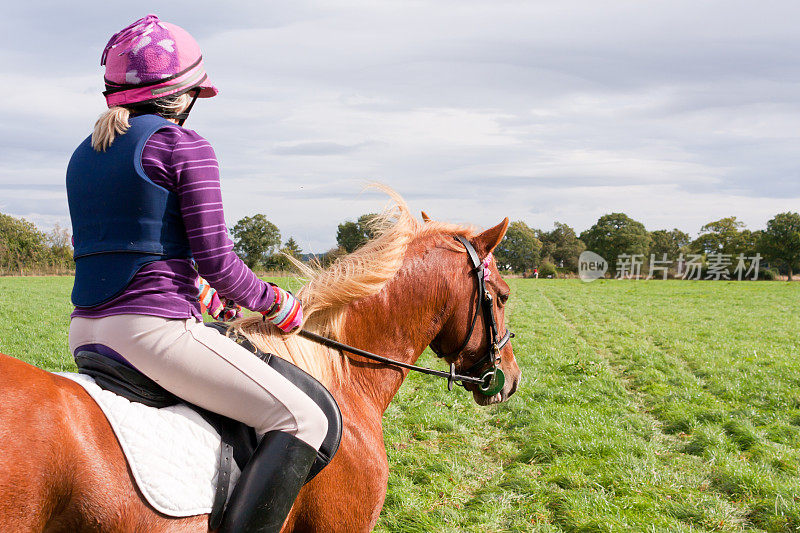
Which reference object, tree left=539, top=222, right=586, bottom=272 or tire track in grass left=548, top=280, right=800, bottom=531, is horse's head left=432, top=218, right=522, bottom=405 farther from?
tree left=539, top=222, right=586, bottom=272

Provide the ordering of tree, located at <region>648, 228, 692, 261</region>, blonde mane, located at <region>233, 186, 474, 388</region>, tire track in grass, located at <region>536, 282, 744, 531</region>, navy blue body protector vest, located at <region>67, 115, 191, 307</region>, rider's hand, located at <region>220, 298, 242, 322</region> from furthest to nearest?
tree, located at <region>648, 228, 692, 261</region> < tire track in grass, located at <region>536, 282, 744, 531</region> < rider's hand, located at <region>220, 298, 242, 322</region> < blonde mane, located at <region>233, 186, 474, 388</region> < navy blue body protector vest, located at <region>67, 115, 191, 307</region>

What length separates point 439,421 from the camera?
7727mm

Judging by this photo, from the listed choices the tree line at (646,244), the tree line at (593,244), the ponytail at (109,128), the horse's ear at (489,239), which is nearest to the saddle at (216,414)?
the ponytail at (109,128)

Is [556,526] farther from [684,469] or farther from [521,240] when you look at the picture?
[521,240]

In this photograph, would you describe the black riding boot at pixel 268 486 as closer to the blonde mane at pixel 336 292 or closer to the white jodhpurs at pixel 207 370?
the white jodhpurs at pixel 207 370

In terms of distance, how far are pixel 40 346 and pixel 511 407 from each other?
10386 mm

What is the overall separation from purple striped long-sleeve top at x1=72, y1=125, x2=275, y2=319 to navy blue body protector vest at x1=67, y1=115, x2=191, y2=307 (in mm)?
38

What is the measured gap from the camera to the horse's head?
3.36 metres

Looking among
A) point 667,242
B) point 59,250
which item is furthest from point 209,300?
point 667,242

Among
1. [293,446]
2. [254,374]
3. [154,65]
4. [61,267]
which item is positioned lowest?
[61,267]

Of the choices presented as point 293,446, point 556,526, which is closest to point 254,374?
point 293,446

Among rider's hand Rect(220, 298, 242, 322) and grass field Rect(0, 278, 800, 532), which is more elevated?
rider's hand Rect(220, 298, 242, 322)

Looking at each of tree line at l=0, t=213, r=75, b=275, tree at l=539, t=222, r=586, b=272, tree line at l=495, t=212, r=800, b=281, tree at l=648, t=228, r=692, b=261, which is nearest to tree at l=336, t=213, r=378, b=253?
tree line at l=0, t=213, r=75, b=275

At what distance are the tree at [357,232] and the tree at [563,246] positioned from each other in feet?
257
